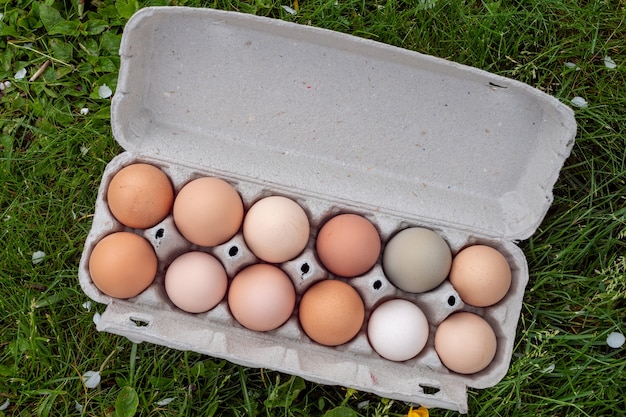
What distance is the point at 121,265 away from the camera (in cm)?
156

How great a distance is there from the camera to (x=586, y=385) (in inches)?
73.2

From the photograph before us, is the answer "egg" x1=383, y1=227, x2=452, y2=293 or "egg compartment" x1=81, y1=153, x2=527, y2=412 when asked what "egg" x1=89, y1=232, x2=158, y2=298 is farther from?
"egg" x1=383, y1=227, x2=452, y2=293

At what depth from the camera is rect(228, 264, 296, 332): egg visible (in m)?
1.60

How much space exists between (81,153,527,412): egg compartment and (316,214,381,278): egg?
0.04 metres

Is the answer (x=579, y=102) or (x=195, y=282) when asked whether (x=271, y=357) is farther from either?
(x=579, y=102)

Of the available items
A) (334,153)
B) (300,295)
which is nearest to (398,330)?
(300,295)

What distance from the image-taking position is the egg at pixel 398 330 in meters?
1.65

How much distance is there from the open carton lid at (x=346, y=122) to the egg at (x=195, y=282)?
10.5 inches

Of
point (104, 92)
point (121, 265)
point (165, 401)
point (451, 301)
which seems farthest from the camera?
point (104, 92)

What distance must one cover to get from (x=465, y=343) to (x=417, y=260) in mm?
A: 264

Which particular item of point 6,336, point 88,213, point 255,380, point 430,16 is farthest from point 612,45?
point 6,336

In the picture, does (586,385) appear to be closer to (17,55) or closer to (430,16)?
(430,16)

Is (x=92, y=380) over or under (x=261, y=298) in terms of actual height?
under

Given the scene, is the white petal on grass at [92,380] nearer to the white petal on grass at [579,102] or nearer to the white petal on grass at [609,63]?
the white petal on grass at [579,102]
